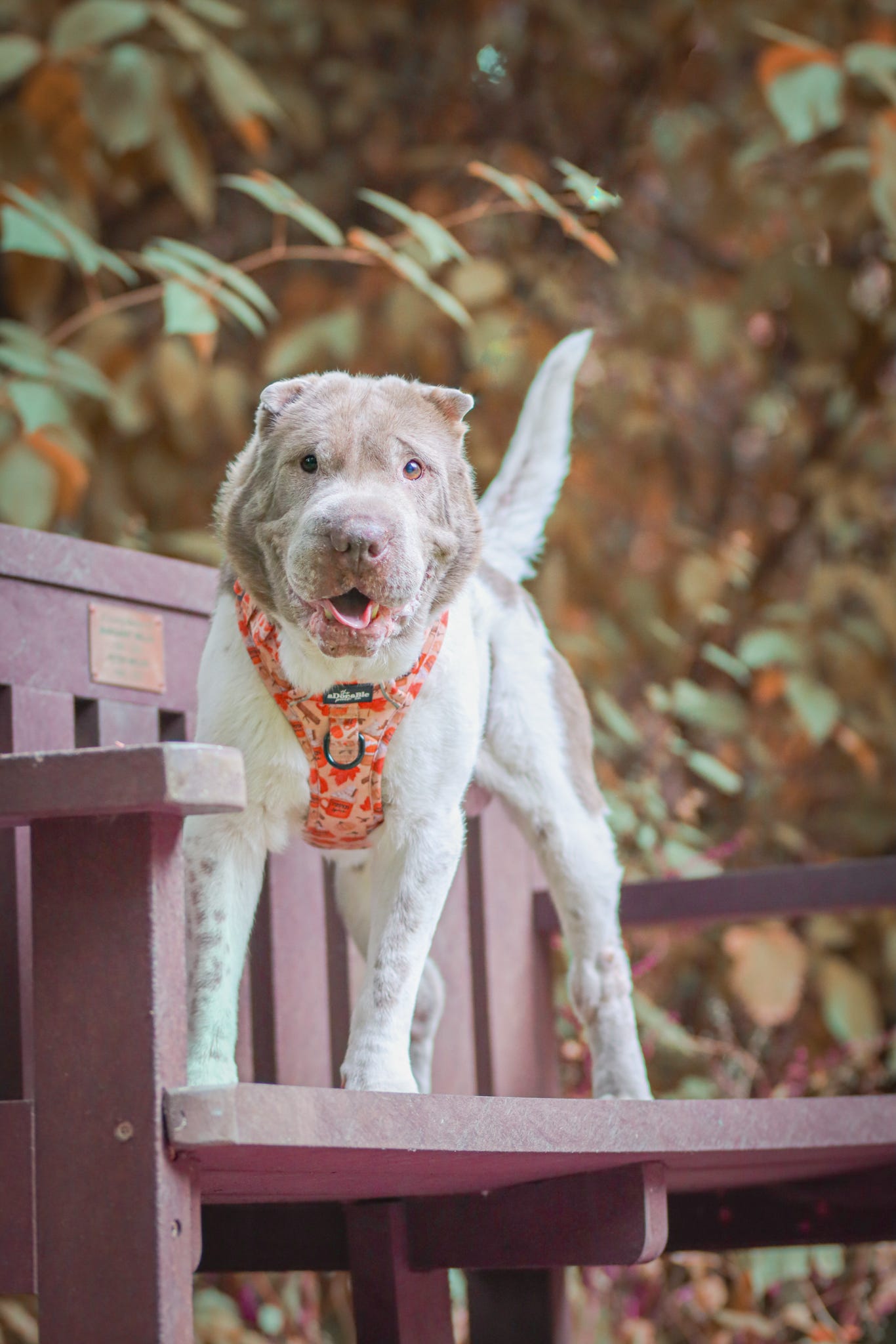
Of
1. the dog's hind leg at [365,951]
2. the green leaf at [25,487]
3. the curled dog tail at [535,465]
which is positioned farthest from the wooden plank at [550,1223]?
the green leaf at [25,487]

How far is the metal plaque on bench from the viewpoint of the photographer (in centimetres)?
244

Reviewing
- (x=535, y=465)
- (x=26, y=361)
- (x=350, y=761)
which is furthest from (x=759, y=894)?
(x=26, y=361)

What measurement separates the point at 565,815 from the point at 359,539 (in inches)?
32.5

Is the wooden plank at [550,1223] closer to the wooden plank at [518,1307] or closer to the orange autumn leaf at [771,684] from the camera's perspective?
the wooden plank at [518,1307]

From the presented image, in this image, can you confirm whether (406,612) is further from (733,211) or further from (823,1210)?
(733,211)

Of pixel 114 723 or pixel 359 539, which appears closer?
pixel 359 539

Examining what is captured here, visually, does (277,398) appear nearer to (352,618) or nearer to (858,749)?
(352,618)

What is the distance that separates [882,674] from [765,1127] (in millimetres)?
2518

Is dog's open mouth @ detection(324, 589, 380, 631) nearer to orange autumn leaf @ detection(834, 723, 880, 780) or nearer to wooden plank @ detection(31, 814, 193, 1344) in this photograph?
wooden plank @ detection(31, 814, 193, 1344)

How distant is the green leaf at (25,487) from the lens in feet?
9.66

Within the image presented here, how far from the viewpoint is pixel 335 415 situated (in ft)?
6.32

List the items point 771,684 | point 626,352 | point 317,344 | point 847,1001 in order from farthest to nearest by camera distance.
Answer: point 626,352, point 771,684, point 847,1001, point 317,344

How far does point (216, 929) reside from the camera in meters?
1.95

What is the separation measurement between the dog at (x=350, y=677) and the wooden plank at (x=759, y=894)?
1012 millimetres
